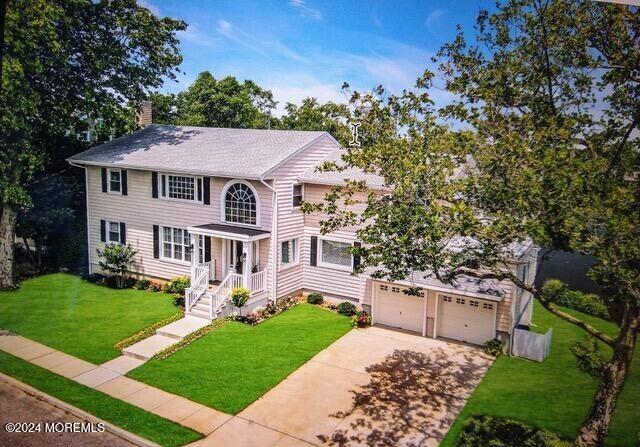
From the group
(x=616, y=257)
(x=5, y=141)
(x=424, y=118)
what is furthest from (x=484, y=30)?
(x=5, y=141)

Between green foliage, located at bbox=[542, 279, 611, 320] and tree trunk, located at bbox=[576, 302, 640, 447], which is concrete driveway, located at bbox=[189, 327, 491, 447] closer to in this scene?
tree trunk, located at bbox=[576, 302, 640, 447]

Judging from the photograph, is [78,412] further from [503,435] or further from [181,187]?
[181,187]

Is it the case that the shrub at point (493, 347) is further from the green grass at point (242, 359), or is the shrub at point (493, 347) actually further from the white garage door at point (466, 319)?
the green grass at point (242, 359)

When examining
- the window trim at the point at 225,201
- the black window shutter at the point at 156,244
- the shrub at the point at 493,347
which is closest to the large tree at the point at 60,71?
the window trim at the point at 225,201

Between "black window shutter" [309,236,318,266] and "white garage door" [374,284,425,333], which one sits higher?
"black window shutter" [309,236,318,266]

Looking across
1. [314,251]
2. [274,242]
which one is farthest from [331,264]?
[274,242]

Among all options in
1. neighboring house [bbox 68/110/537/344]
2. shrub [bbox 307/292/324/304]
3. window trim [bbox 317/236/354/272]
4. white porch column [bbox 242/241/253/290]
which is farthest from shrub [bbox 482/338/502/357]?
white porch column [bbox 242/241/253/290]

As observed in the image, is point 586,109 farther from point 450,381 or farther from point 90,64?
point 90,64
